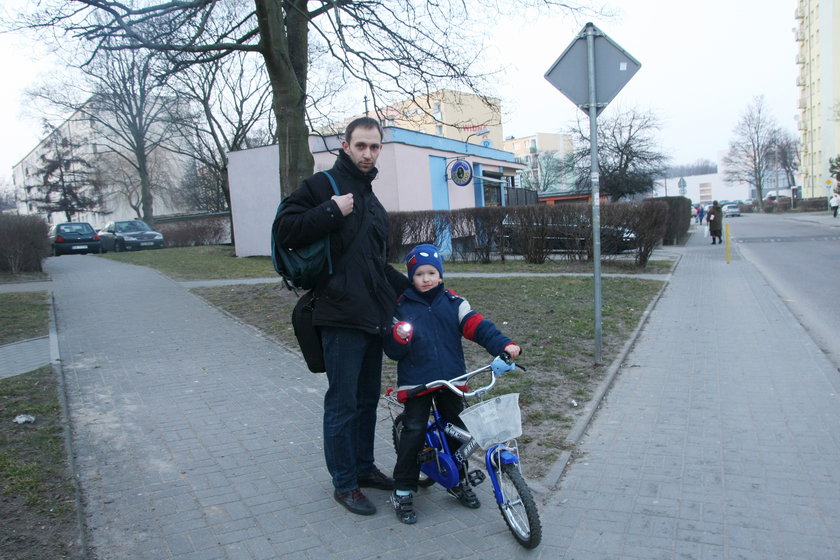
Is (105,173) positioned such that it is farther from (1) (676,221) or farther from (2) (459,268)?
(2) (459,268)

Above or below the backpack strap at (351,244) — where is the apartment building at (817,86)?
above

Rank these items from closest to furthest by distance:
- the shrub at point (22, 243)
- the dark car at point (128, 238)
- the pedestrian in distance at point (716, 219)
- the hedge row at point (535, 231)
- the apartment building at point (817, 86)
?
the hedge row at point (535, 231) < the shrub at point (22, 243) < the pedestrian in distance at point (716, 219) < the dark car at point (128, 238) < the apartment building at point (817, 86)

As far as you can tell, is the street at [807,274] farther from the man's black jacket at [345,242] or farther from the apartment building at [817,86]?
A: the apartment building at [817,86]

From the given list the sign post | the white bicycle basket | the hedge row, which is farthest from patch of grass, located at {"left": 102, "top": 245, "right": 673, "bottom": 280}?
the white bicycle basket

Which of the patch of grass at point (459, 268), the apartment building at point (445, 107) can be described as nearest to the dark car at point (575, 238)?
the patch of grass at point (459, 268)

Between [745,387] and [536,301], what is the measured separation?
15.8 ft

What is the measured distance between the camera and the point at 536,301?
34.1 feet

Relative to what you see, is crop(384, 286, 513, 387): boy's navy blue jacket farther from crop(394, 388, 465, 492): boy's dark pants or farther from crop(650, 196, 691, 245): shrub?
crop(650, 196, 691, 245): shrub

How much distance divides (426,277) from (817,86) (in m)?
83.2

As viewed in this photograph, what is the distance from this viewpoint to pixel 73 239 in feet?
90.2

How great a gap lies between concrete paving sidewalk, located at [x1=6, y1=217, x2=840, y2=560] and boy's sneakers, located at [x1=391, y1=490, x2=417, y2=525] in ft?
0.18

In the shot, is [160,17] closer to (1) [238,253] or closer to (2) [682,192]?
(1) [238,253]

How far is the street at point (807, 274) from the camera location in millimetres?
8359

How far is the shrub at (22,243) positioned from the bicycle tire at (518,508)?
16917mm
